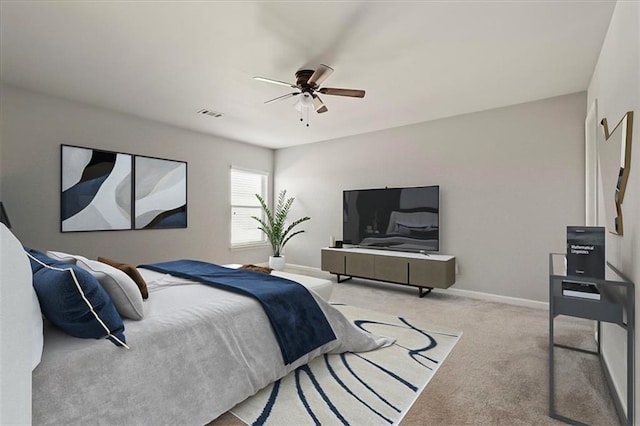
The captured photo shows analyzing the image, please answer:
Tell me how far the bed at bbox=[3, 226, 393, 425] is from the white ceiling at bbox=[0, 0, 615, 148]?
6.58 feet

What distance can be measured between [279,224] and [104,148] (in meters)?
2.94

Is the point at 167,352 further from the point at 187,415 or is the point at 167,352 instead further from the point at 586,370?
the point at 586,370

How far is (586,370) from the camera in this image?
2.30m

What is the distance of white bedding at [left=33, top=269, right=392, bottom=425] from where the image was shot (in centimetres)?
128

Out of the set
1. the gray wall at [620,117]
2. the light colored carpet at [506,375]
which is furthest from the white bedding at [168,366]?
the gray wall at [620,117]

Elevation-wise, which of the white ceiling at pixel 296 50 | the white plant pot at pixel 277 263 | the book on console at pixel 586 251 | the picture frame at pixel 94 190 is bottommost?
the white plant pot at pixel 277 263

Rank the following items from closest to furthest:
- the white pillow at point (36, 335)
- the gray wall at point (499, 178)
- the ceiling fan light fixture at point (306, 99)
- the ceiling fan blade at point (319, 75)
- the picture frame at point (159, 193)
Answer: the white pillow at point (36, 335), the ceiling fan blade at point (319, 75), the ceiling fan light fixture at point (306, 99), the gray wall at point (499, 178), the picture frame at point (159, 193)

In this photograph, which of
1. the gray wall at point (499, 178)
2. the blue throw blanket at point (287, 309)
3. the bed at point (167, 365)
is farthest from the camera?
the gray wall at point (499, 178)

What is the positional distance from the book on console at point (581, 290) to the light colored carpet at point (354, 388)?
1040mm

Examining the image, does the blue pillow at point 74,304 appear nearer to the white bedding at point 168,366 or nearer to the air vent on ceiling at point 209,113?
the white bedding at point 168,366

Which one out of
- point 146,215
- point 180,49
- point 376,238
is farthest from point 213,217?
point 180,49

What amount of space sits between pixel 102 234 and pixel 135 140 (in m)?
1.36

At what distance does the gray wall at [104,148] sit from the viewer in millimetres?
3414

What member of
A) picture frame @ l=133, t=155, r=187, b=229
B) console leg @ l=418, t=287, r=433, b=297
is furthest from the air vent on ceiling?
console leg @ l=418, t=287, r=433, b=297
